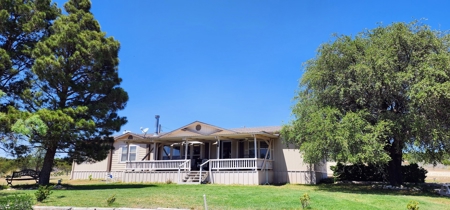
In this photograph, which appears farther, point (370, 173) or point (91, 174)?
point (91, 174)

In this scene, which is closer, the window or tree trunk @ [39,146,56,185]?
tree trunk @ [39,146,56,185]

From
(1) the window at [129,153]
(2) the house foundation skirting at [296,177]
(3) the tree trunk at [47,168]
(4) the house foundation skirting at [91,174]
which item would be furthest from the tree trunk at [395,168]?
(4) the house foundation skirting at [91,174]

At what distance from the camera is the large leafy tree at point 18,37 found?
1478cm

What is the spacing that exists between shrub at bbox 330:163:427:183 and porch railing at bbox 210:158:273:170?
4.95 metres

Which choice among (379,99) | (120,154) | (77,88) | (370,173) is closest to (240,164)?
(379,99)

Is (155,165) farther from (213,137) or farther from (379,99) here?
(379,99)

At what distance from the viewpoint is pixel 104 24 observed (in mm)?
17656

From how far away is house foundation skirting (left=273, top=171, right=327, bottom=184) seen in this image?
1884cm

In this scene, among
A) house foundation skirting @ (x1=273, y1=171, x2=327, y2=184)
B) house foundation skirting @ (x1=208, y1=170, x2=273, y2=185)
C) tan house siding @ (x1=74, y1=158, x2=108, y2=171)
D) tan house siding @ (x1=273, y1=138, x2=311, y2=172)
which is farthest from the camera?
tan house siding @ (x1=74, y1=158, x2=108, y2=171)

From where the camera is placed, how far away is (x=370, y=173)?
19.5 metres

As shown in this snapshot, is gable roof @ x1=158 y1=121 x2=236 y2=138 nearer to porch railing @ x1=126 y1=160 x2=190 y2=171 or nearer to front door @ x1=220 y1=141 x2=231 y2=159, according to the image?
front door @ x1=220 y1=141 x2=231 y2=159

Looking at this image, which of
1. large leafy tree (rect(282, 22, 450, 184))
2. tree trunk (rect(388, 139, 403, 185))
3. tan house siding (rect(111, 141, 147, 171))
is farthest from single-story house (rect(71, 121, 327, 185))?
tree trunk (rect(388, 139, 403, 185))

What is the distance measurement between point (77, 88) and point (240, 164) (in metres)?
10.1

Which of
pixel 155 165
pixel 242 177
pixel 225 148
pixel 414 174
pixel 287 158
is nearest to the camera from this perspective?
pixel 242 177
